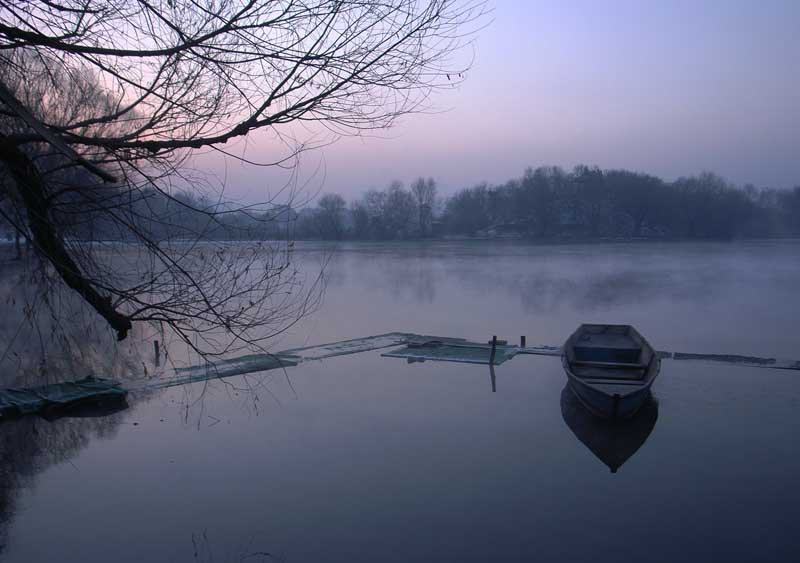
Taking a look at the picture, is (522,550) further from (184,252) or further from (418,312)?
(418,312)

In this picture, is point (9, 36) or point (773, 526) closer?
point (9, 36)

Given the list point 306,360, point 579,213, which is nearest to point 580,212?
point 579,213

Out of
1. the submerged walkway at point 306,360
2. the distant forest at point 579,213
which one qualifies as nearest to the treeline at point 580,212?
the distant forest at point 579,213

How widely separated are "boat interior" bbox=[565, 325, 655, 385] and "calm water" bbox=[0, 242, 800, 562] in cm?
76

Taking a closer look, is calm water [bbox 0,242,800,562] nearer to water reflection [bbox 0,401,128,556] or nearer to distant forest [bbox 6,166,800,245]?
water reflection [bbox 0,401,128,556]

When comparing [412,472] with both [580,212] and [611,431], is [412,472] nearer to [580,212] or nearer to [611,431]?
[611,431]

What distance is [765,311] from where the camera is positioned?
2520 centimetres

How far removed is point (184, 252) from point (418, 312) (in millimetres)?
21863

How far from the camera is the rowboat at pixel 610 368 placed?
35.2 ft

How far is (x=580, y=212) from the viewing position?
89250 millimetres

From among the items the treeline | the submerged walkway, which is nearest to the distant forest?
the treeline

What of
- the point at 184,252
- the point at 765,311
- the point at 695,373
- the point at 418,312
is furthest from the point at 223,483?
the point at 765,311

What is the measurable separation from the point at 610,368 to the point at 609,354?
80 centimetres

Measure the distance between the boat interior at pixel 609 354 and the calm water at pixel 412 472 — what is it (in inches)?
29.8
